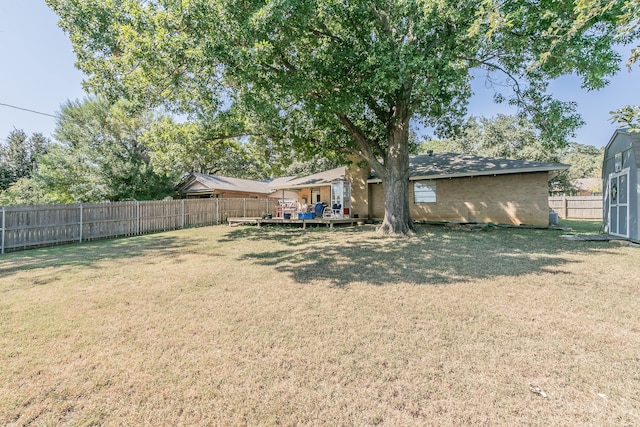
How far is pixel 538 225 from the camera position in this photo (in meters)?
12.8

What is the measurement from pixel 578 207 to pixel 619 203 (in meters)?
14.2

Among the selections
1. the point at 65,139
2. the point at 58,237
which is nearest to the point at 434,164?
the point at 58,237

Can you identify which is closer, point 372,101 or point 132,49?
point 132,49

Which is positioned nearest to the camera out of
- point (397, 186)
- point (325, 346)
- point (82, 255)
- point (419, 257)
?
point (325, 346)

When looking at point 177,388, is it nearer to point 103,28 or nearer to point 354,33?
point 354,33

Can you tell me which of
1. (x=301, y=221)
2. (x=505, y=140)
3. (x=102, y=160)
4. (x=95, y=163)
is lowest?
(x=301, y=221)

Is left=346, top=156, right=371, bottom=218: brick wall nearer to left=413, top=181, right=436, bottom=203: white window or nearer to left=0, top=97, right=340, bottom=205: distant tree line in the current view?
left=0, top=97, right=340, bottom=205: distant tree line

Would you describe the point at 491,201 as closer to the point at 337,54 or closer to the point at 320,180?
the point at 320,180

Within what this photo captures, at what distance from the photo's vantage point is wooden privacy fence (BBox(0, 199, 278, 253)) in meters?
10.0

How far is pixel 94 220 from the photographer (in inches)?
482

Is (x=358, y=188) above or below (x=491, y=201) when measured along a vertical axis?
above

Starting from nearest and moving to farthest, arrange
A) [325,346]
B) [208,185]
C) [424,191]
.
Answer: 1. [325,346]
2. [424,191]
3. [208,185]

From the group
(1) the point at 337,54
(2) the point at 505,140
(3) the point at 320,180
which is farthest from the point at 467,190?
(2) the point at 505,140

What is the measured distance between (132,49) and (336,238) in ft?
28.5
